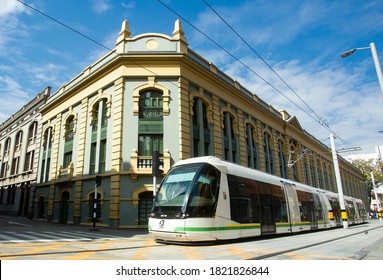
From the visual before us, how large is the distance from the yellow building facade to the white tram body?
6230 mm

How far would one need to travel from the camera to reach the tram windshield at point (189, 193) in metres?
9.02

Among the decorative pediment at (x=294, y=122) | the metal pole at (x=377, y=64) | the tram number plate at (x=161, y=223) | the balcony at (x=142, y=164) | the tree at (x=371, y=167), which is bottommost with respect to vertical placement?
the tram number plate at (x=161, y=223)

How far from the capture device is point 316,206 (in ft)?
61.3

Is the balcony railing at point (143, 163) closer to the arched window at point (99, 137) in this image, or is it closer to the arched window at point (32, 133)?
the arched window at point (99, 137)

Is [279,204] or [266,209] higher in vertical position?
[279,204]

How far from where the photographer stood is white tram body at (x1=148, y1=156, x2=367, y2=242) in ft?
29.3

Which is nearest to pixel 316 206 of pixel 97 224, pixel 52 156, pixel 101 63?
pixel 97 224

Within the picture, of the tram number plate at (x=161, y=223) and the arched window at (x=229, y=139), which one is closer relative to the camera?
the tram number plate at (x=161, y=223)

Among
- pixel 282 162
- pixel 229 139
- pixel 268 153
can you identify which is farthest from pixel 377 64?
pixel 282 162

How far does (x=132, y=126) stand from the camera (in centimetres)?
1777

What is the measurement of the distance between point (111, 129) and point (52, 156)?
30.1ft

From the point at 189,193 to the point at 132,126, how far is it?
9.75 metres

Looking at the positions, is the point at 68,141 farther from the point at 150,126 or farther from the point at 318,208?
the point at 318,208

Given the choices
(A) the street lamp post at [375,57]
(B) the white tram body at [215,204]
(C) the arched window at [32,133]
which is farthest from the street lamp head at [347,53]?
(C) the arched window at [32,133]
